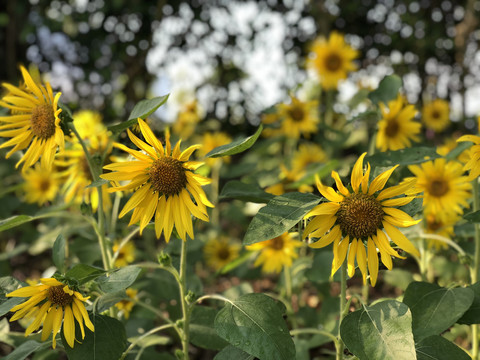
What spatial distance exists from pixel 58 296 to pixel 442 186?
1431mm

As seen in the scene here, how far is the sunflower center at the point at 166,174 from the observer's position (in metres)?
1.13

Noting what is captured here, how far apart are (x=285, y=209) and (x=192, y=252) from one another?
1.35m

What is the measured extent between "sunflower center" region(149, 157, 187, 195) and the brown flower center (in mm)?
1240

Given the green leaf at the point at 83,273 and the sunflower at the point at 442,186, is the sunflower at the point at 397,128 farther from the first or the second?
the green leaf at the point at 83,273

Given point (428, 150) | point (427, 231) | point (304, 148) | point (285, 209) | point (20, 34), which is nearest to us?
point (285, 209)

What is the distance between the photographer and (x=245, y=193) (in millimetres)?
1269

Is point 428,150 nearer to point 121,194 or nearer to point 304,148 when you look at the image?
point 121,194

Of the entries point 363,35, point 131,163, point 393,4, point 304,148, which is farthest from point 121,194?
point 393,4

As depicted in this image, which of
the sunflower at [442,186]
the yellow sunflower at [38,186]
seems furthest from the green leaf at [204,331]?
the yellow sunflower at [38,186]

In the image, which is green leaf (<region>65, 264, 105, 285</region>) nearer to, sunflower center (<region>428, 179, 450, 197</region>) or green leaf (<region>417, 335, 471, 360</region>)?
green leaf (<region>417, 335, 471, 360</region>)

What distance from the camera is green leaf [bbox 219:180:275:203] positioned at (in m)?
1.26

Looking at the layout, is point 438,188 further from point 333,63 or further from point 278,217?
point 333,63

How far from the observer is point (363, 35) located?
5.06 metres

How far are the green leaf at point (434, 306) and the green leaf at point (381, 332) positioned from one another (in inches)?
5.2
